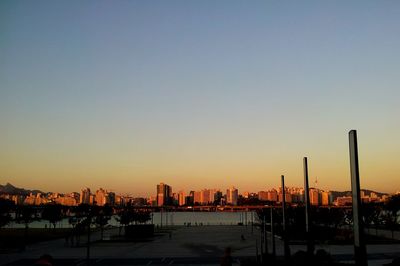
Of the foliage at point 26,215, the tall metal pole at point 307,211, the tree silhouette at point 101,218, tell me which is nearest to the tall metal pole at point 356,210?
the tall metal pole at point 307,211

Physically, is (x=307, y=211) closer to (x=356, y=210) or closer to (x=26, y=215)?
(x=356, y=210)

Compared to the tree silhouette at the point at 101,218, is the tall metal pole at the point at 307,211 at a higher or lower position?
higher

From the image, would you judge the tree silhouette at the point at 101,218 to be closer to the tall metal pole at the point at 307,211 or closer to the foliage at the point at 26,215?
the foliage at the point at 26,215

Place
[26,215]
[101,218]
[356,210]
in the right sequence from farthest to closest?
1. [26,215]
2. [101,218]
3. [356,210]

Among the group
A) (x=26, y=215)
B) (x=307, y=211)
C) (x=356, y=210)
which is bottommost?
(x=26, y=215)

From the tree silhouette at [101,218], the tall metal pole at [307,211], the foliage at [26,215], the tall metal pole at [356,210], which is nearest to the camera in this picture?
the tall metal pole at [356,210]

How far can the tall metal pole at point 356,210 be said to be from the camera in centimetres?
942

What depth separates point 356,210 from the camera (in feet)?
32.2

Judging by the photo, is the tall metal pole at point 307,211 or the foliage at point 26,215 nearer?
the tall metal pole at point 307,211

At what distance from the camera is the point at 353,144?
10102mm

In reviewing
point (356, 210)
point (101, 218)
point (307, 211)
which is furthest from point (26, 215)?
point (356, 210)

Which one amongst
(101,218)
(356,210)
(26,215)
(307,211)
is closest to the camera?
(356,210)

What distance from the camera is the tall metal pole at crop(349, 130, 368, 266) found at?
30.9 ft

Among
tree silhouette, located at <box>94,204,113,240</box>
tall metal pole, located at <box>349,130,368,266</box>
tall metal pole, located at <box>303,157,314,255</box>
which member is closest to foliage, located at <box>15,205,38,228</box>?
tree silhouette, located at <box>94,204,113,240</box>
